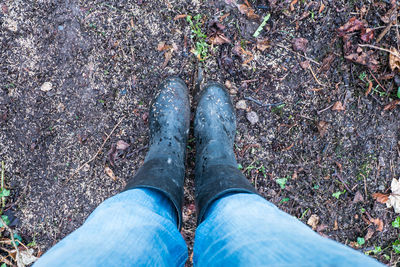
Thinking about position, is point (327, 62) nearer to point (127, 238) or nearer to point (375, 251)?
point (375, 251)

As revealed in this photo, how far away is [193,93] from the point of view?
1880 mm

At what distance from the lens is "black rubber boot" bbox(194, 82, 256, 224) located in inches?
54.1

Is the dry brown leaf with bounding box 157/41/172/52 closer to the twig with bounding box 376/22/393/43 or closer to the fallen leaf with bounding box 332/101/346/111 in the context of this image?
the fallen leaf with bounding box 332/101/346/111

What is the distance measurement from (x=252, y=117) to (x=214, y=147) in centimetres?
39

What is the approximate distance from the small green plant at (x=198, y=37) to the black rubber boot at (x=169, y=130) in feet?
0.77

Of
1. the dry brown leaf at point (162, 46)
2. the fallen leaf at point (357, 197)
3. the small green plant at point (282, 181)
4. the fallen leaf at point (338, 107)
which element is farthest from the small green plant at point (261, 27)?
the fallen leaf at point (357, 197)

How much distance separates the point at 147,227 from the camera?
1.12 m

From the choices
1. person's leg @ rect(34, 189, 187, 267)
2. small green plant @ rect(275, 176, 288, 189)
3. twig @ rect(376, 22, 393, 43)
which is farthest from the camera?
small green plant @ rect(275, 176, 288, 189)

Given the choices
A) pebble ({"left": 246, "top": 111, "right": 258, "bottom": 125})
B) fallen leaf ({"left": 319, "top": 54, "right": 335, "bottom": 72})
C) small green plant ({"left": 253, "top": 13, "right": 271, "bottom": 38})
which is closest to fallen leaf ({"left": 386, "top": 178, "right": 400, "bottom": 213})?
fallen leaf ({"left": 319, "top": 54, "right": 335, "bottom": 72})

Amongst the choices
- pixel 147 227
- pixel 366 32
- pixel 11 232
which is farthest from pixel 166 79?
pixel 11 232

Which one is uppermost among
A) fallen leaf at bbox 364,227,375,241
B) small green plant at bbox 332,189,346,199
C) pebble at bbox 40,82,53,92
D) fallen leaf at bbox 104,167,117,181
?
pebble at bbox 40,82,53,92

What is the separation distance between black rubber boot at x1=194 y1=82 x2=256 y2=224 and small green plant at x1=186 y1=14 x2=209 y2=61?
224 millimetres

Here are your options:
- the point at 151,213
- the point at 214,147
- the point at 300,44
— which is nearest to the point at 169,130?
the point at 214,147

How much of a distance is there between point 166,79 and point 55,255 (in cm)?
124
